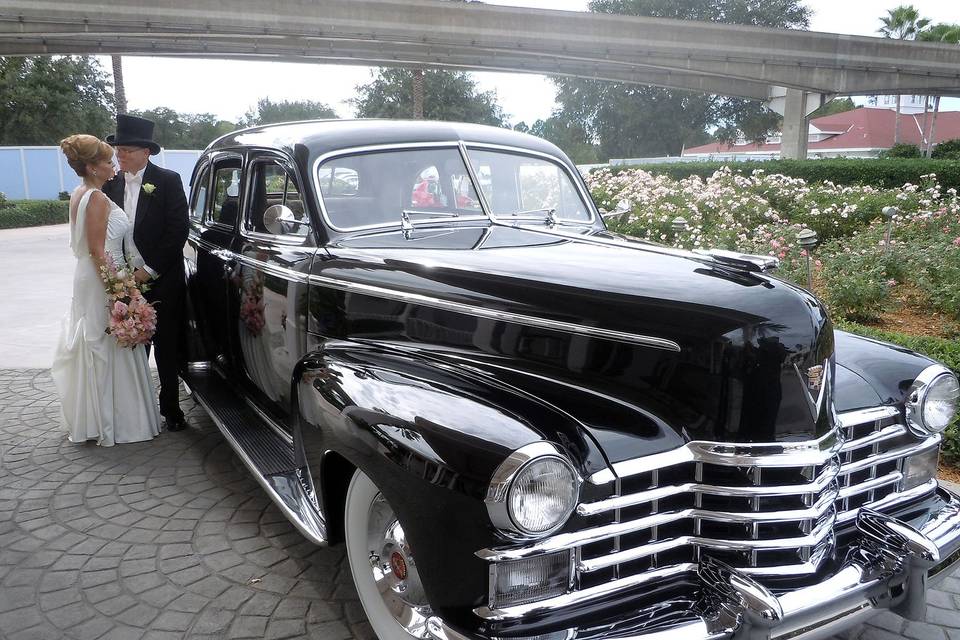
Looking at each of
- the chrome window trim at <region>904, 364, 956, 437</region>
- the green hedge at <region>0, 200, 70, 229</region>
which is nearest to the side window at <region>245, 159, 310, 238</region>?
the chrome window trim at <region>904, 364, 956, 437</region>

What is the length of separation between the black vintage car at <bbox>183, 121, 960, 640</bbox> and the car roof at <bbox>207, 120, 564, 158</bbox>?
301 millimetres

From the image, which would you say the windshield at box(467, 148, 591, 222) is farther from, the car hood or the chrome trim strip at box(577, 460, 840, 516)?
the chrome trim strip at box(577, 460, 840, 516)

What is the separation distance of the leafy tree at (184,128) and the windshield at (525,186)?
48144 millimetres

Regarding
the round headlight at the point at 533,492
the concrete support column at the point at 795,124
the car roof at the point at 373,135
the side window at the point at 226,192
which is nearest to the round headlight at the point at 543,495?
the round headlight at the point at 533,492

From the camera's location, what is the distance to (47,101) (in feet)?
117

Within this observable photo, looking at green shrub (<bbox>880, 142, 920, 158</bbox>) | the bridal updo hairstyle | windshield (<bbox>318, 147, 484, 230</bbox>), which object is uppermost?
green shrub (<bbox>880, 142, 920, 158</bbox>)

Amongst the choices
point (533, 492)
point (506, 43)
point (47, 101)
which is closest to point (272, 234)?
point (533, 492)

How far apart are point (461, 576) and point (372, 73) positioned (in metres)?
40.9

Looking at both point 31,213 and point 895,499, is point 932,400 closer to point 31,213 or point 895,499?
point 895,499

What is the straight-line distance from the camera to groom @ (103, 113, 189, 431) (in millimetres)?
4660

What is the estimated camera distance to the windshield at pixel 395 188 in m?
3.39

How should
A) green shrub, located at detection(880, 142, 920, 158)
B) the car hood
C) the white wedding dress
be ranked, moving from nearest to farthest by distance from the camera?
the car hood → the white wedding dress → green shrub, located at detection(880, 142, 920, 158)

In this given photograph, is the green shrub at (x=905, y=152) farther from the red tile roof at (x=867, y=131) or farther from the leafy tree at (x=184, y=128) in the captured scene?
the leafy tree at (x=184, y=128)

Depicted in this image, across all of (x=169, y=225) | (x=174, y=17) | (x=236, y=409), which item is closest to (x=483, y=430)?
(x=236, y=409)
